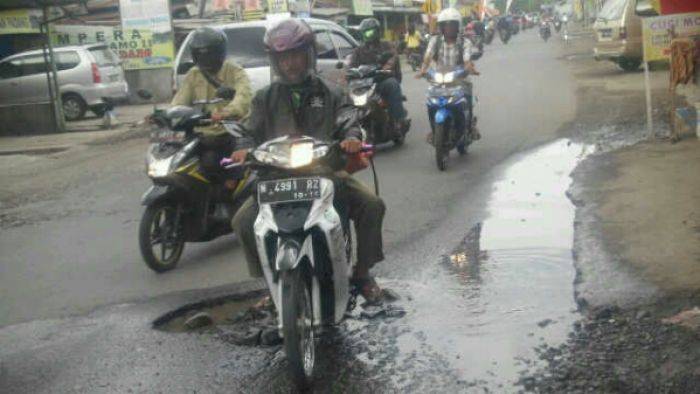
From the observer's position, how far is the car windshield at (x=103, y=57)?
2191 centimetres

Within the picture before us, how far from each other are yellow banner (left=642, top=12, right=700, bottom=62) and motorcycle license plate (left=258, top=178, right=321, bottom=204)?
25.3 feet

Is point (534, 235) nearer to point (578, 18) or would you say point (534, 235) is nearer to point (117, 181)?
point (117, 181)

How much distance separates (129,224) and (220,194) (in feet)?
6.66

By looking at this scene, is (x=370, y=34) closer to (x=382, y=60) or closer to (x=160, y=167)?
(x=382, y=60)

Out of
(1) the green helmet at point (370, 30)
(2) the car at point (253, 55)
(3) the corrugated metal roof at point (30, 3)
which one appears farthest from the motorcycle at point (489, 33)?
(1) the green helmet at point (370, 30)

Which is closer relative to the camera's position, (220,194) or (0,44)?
(220,194)

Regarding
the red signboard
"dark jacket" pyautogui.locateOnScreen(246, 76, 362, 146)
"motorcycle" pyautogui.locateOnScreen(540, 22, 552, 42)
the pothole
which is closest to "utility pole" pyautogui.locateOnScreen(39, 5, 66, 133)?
the red signboard

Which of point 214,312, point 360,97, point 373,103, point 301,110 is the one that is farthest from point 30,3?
point 301,110

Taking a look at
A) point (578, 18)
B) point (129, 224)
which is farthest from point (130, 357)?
point (578, 18)

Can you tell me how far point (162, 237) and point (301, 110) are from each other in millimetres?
2286

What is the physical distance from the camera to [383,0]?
5059 cm

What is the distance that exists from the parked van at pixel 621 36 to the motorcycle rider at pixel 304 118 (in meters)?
16.6

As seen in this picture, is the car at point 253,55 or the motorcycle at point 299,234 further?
the car at point 253,55

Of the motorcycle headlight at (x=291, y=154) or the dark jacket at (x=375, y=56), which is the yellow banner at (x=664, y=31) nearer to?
Answer: the dark jacket at (x=375, y=56)
